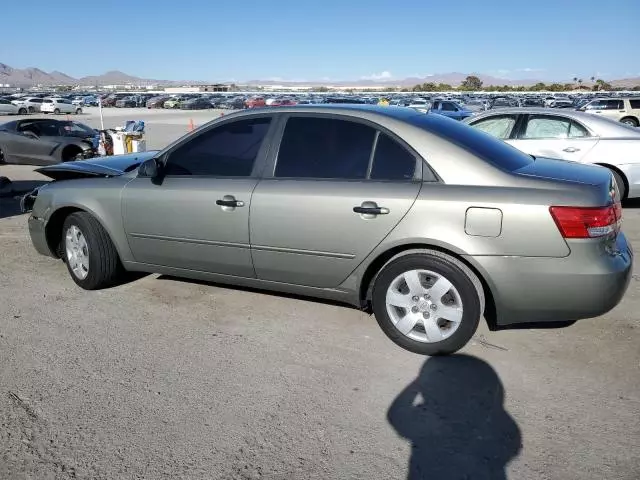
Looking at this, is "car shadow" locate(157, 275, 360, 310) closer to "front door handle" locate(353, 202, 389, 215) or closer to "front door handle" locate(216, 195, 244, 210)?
"front door handle" locate(216, 195, 244, 210)

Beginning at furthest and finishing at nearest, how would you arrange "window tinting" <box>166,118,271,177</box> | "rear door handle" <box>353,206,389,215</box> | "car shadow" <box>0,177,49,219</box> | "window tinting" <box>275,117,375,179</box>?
"car shadow" <box>0,177,49,219</box>
"window tinting" <box>166,118,271,177</box>
"window tinting" <box>275,117,375,179</box>
"rear door handle" <box>353,206,389,215</box>

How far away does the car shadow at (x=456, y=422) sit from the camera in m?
2.53

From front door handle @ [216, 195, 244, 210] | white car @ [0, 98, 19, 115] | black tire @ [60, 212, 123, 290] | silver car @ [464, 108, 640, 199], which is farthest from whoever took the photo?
white car @ [0, 98, 19, 115]

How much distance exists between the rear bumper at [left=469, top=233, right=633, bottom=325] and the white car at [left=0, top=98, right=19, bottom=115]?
50.3 metres

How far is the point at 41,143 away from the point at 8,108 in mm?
38422

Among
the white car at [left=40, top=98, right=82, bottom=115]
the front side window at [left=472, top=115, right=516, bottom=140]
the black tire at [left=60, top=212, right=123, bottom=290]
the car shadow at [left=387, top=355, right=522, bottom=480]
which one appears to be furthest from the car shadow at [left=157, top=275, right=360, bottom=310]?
the white car at [left=40, top=98, right=82, bottom=115]

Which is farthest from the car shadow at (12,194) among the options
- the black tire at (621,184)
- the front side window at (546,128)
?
the black tire at (621,184)

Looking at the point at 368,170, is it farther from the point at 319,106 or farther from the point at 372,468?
the point at 372,468

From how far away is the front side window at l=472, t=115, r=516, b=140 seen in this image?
27.7 ft

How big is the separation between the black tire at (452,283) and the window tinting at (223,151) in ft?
4.41

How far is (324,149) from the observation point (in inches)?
154

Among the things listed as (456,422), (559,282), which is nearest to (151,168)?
(456,422)

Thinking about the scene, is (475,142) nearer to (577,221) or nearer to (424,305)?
(577,221)

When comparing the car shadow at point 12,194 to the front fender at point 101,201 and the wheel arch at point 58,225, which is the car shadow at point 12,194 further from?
the front fender at point 101,201
